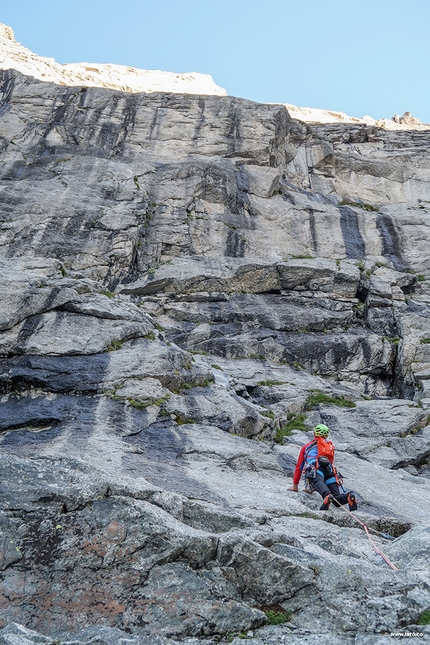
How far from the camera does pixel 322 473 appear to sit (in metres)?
11.5

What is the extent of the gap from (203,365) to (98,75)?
51.9 metres

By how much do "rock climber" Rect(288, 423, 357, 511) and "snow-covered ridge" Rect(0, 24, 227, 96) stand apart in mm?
50019

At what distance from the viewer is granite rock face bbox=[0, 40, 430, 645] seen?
22.2 feet

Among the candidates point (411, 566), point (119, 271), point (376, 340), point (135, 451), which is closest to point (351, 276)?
point (376, 340)

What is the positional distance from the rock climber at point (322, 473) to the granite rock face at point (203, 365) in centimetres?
47

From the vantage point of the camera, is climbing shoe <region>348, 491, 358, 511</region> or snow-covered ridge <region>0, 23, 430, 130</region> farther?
snow-covered ridge <region>0, 23, 430, 130</region>

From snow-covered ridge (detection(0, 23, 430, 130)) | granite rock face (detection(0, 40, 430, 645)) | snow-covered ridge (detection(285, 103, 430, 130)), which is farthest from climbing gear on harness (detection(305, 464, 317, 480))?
snow-covered ridge (detection(285, 103, 430, 130))

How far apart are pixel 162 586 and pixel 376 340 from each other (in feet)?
77.2

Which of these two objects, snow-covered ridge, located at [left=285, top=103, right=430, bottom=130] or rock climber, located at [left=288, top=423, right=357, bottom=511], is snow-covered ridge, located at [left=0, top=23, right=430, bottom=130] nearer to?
snow-covered ridge, located at [left=285, top=103, right=430, bottom=130]

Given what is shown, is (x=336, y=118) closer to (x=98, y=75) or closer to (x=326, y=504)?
(x=98, y=75)

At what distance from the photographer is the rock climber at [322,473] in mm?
11133

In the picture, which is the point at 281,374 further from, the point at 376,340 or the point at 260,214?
the point at 260,214

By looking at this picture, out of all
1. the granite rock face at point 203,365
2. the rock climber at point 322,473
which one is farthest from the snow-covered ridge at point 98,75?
the rock climber at point 322,473

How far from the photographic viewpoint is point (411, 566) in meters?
7.51
